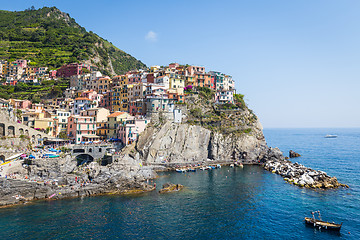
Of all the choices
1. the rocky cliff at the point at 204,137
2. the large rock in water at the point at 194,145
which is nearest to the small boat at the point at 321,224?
the rocky cliff at the point at 204,137

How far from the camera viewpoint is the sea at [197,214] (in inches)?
1447

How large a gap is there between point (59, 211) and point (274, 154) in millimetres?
Answer: 74016

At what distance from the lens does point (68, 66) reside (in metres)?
126

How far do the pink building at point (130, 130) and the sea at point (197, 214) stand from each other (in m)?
22.5

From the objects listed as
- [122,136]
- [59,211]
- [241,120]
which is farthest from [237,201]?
[241,120]

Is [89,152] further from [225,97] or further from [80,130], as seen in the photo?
[225,97]

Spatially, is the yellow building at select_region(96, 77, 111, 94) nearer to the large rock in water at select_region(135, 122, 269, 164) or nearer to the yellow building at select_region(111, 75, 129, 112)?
the yellow building at select_region(111, 75, 129, 112)

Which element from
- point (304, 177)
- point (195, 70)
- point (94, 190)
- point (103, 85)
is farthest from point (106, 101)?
point (304, 177)

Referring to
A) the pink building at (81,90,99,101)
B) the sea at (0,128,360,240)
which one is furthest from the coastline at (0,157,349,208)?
the pink building at (81,90,99,101)

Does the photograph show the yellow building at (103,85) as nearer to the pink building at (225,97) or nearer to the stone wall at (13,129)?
the stone wall at (13,129)

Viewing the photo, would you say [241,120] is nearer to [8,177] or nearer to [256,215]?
[256,215]

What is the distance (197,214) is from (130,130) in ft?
141

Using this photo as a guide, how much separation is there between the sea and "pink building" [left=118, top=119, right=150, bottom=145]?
22484 millimetres

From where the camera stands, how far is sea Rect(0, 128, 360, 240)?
121 ft
